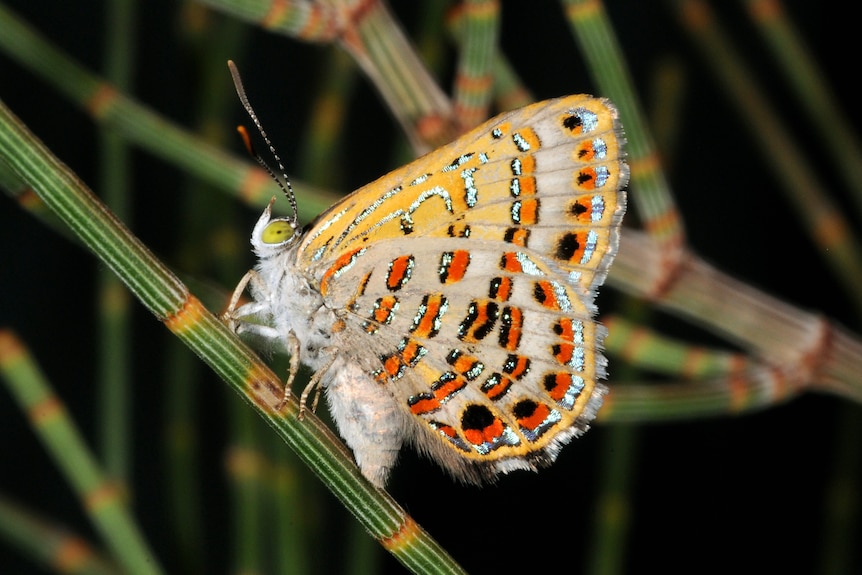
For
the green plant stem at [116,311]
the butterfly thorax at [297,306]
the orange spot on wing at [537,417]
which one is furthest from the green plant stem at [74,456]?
the orange spot on wing at [537,417]

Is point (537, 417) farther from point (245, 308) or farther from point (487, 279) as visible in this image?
point (245, 308)

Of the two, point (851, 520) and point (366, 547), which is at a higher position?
point (366, 547)

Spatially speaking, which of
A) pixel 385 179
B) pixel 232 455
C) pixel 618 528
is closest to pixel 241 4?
pixel 385 179

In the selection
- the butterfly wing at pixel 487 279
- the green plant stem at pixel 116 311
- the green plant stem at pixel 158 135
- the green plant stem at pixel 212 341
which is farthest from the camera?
the green plant stem at pixel 116 311

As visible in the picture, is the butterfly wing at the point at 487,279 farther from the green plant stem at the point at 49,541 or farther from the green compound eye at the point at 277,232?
the green plant stem at the point at 49,541

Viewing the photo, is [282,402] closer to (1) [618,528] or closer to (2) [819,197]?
(1) [618,528]

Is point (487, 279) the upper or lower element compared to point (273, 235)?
lower

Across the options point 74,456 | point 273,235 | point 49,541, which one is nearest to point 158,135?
point 273,235
